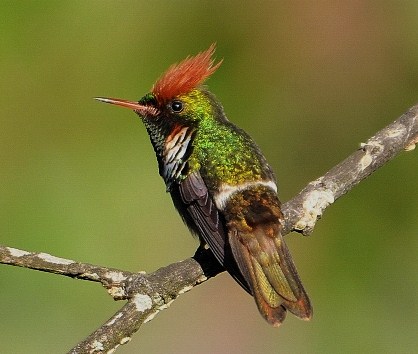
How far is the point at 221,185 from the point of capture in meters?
3.68

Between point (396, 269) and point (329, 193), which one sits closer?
point (329, 193)

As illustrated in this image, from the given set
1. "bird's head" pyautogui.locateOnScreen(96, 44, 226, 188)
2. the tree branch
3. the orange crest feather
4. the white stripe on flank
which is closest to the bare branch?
the tree branch

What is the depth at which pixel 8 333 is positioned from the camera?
216 inches

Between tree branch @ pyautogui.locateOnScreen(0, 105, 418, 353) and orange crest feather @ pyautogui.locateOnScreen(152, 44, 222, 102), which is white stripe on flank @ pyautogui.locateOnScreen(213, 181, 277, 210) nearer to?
tree branch @ pyautogui.locateOnScreen(0, 105, 418, 353)

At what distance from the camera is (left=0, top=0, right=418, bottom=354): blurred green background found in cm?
564

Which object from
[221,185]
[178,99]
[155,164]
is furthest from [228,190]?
[155,164]

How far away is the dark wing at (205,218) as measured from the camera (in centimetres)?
346

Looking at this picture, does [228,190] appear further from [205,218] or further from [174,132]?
[174,132]

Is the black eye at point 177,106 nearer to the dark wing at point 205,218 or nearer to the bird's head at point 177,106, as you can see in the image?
the bird's head at point 177,106

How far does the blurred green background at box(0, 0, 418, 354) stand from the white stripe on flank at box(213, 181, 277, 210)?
6.27 ft

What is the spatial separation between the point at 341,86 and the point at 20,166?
2.37m

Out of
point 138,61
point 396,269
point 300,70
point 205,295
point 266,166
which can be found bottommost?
point 266,166

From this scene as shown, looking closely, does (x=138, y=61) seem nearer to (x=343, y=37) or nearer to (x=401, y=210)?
(x=343, y=37)

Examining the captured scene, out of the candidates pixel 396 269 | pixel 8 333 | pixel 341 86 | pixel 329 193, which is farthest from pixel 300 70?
pixel 329 193
